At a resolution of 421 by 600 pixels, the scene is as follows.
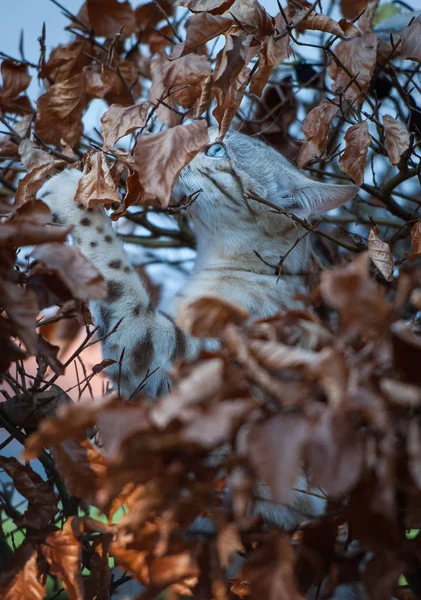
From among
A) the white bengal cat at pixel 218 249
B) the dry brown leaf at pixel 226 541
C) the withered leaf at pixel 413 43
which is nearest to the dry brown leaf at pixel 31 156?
the white bengal cat at pixel 218 249

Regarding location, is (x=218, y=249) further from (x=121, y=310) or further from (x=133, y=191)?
(x=133, y=191)

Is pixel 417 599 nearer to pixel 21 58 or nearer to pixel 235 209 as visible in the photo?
pixel 235 209

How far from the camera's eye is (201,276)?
3.06 metres

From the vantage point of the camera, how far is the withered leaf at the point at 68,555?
1.43 m

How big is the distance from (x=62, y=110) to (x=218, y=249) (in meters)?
0.95

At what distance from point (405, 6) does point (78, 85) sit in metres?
2.19

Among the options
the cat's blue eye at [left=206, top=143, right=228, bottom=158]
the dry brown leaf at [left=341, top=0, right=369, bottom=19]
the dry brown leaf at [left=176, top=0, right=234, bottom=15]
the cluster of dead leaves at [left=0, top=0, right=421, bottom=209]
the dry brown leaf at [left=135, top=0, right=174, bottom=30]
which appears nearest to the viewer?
the cluster of dead leaves at [left=0, top=0, right=421, bottom=209]

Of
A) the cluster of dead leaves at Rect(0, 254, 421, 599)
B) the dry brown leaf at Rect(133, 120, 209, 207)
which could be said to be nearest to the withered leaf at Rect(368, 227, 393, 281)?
the dry brown leaf at Rect(133, 120, 209, 207)

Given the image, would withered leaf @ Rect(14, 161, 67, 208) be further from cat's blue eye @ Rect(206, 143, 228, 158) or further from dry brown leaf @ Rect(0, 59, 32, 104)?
cat's blue eye @ Rect(206, 143, 228, 158)

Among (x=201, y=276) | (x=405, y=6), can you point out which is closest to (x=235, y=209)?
(x=201, y=276)

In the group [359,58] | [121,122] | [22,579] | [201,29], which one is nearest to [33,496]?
[22,579]

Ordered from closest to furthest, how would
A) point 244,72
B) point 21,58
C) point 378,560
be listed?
point 378,560 < point 244,72 < point 21,58

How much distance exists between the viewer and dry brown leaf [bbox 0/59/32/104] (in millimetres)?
Result: 2801

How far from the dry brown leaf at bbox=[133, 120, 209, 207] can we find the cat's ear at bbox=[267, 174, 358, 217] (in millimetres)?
1225
